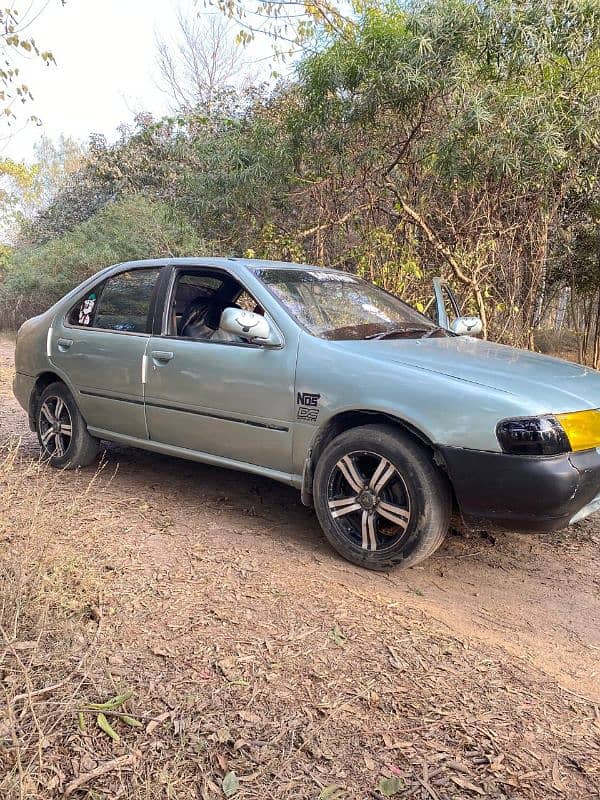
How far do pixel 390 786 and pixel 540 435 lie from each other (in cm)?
165

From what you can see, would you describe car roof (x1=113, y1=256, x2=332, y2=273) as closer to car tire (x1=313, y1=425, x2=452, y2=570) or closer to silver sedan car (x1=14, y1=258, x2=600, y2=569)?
silver sedan car (x1=14, y1=258, x2=600, y2=569)

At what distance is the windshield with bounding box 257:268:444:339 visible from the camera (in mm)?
3943

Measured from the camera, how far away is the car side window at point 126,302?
4.62 metres

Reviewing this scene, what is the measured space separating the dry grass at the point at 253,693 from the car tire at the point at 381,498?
0.29 meters

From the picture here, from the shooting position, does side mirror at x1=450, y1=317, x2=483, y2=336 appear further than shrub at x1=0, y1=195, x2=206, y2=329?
No

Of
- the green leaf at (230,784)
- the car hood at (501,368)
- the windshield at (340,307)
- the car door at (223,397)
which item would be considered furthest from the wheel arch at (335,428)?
the green leaf at (230,784)

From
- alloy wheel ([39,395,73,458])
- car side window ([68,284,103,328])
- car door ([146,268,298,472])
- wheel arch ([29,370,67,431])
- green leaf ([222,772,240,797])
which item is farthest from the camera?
wheel arch ([29,370,67,431])

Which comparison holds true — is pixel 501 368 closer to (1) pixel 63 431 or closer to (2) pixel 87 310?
(2) pixel 87 310

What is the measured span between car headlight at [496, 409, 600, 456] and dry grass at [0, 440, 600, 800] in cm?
90

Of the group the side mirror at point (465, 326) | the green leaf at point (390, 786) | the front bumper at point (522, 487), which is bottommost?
the green leaf at point (390, 786)

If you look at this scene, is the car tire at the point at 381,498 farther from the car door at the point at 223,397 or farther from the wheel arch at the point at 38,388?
the wheel arch at the point at 38,388

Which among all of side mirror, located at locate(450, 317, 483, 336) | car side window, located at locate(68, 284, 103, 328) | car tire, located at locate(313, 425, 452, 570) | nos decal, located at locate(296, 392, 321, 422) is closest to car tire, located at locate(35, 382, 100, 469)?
car side window, located at locate(68, 284, 103, 328)

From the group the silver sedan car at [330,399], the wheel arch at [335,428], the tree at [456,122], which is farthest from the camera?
the tree at [456,122]

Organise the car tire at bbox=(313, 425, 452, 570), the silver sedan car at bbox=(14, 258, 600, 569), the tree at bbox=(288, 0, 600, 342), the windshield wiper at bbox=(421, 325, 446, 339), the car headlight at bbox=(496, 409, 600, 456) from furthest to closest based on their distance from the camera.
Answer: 1. the tree at bbox=(288, 0, 600, 342)
2. the windshield wiper at bbox=(421, 325, 446, 339)
3. the car tire at bbox=(313, 425, 452, 570)
4. the silver sedan car at bbox=(14, 258, 600, 569)
5. the car headlight at bbox=(496, 409, 600, 456)
